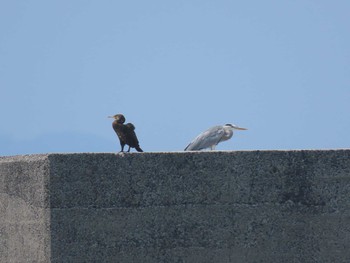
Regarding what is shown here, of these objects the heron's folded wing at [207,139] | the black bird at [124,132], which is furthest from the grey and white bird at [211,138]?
the black bird at [124,132]

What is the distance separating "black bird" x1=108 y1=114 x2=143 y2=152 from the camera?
756 centimetres

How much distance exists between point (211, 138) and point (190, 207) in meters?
2.55

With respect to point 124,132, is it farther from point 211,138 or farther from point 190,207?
point 211,138

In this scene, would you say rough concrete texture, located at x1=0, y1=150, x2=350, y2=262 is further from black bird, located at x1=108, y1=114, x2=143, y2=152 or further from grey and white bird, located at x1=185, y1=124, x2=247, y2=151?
grey and white bird, located at x1=185, y1=124, x2=247, y2=151

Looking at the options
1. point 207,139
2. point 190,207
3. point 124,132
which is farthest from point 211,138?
point 190,207

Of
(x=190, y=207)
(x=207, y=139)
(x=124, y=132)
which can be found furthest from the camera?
(x=207, y=139)

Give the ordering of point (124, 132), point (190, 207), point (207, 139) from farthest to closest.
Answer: point (207, 139) < point (124, 132) < point (190, 207)

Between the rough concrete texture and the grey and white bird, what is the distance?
7.15ft

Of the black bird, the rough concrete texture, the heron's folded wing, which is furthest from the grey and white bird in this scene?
the rough concrete texture

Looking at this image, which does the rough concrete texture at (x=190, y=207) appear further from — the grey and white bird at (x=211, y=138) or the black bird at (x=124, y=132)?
the grey and white bird at (x=211, y=138)

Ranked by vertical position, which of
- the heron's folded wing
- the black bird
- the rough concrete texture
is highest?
the heron's folded wing

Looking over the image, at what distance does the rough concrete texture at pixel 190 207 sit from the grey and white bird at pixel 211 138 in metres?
2.18

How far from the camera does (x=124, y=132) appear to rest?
25.1 feet

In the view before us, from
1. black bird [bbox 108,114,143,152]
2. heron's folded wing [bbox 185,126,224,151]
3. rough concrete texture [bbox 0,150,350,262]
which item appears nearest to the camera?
rough concrete texture [bbox 0,150,350,262]
